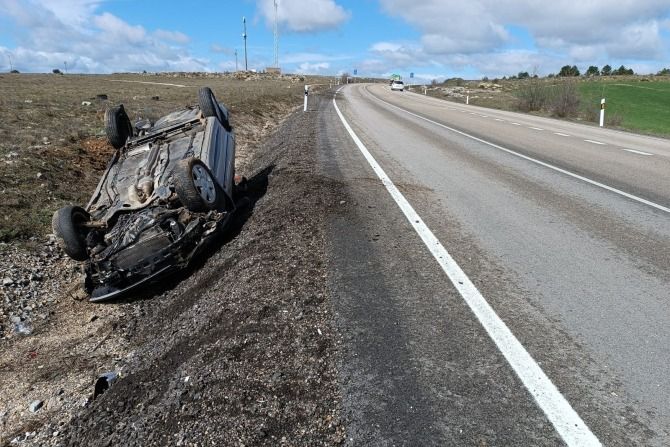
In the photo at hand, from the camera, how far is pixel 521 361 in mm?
3113

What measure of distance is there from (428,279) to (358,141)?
9203mm

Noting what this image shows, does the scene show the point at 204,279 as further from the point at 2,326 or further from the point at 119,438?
the point at 119,438

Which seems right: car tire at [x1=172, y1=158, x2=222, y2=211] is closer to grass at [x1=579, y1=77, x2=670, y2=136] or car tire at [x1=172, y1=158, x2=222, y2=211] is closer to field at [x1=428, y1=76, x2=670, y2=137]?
field at [x1=428, y1=76, x2=670, y2=137]

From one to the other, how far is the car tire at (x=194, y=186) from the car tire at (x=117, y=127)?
8.99 ft

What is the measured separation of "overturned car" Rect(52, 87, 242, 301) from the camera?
5207 millimetres

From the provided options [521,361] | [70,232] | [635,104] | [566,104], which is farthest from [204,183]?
[635,104]

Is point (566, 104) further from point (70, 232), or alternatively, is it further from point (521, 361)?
point (521, 361)

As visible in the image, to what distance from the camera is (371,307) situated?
3877 mm

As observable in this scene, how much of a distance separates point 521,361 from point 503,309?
2.36ft

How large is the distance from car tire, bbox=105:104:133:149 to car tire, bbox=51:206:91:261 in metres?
2.69

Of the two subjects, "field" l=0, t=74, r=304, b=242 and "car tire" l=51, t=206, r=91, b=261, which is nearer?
"car tire" l=51, t=206, r=91, b=261

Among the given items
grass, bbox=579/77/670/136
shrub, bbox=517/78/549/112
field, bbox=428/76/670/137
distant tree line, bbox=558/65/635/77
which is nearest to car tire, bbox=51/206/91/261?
field, bbox=428/76/670/137

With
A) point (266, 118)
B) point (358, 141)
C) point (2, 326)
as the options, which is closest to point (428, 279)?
point (2, 326)

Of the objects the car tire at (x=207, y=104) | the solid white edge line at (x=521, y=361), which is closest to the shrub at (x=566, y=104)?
the car tire at (x=207, y=104)
